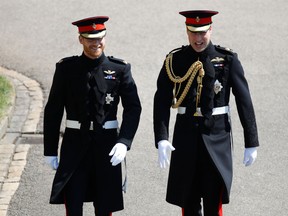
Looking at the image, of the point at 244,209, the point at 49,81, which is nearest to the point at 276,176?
the point at 244,209

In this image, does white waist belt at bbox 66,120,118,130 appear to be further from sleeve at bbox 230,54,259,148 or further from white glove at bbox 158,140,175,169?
sleeve at bbox 230,54,259,148

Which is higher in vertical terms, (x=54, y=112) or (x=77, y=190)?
(x=54, y=112)

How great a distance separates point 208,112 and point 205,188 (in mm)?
583

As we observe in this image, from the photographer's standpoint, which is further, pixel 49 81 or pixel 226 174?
pixel 49 81

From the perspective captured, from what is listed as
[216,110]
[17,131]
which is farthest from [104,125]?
[17,131]

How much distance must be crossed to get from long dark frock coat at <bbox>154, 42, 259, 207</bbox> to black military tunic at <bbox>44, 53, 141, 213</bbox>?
0.80ft

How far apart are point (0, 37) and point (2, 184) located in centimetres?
546

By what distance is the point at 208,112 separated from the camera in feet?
20.7

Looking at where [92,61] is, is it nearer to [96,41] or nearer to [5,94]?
[96,41]

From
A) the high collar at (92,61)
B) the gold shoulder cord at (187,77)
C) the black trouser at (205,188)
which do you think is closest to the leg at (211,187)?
the black trouser at (205,188)

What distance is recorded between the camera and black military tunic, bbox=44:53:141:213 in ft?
20.9

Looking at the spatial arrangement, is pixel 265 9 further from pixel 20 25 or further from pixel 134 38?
pixel 20 25

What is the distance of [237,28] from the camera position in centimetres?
1343

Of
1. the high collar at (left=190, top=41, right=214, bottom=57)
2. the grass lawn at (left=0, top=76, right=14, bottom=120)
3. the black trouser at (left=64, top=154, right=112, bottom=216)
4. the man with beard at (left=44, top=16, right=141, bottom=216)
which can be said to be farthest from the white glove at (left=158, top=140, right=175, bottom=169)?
the grass lawn at (left=0, top=76, right=14, bottom=120)
